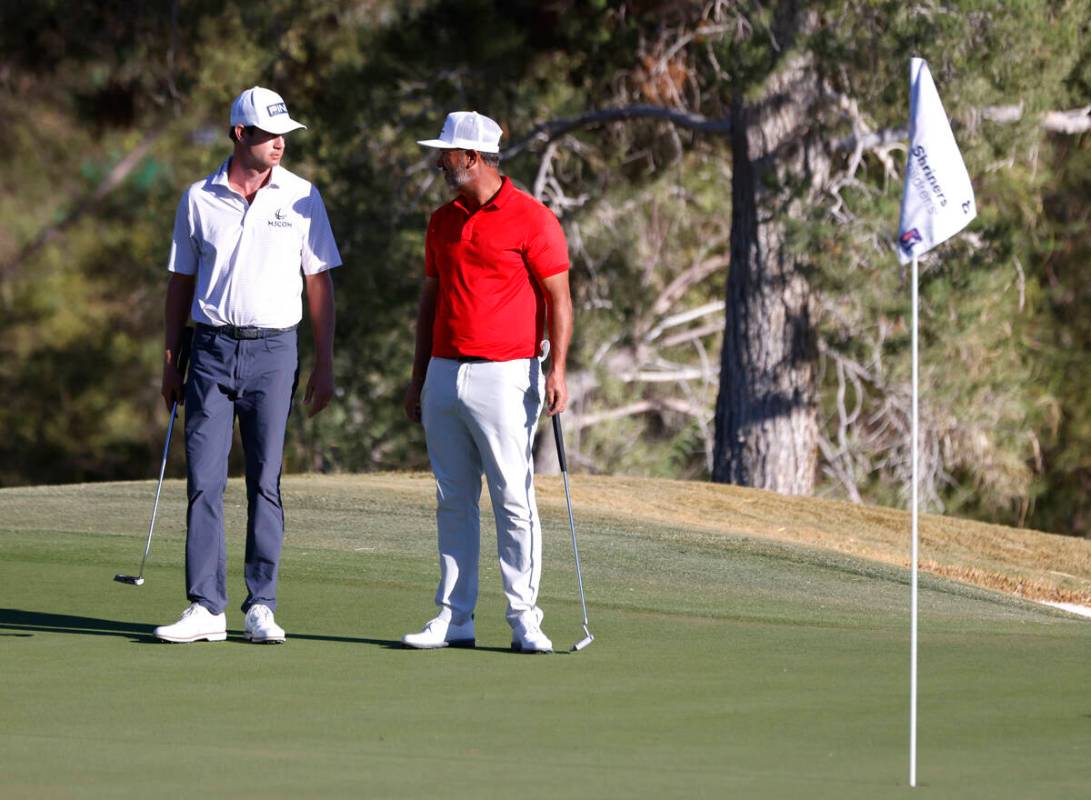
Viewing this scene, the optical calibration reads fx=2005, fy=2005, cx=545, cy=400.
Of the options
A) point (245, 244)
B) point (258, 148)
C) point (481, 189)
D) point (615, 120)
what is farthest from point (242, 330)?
point (615, 120)

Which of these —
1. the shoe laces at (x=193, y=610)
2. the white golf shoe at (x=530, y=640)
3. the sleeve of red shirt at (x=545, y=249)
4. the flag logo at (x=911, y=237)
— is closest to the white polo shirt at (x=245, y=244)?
the sleeve of red shirt at (x=545, y=249)

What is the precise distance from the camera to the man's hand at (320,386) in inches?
323

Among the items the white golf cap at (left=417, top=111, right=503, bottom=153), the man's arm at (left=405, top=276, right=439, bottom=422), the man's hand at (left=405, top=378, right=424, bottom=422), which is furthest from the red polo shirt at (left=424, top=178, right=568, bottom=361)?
the man's hand at (left=405, top=378, right=424, bottom=422)

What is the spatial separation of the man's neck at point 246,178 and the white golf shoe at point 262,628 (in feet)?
5.44

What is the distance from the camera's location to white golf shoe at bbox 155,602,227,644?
7965 millimetres

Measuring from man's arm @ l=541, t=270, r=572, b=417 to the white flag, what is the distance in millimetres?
1935

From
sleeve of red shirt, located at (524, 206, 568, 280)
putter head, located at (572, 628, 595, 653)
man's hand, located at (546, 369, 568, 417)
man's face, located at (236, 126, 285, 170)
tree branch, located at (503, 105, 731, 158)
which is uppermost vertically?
tree branch, located at (503, 105, 731, 158)

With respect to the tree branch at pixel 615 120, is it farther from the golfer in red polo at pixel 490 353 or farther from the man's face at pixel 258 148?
the golfer in red polo at pixel 490 353

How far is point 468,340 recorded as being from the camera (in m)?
7.75

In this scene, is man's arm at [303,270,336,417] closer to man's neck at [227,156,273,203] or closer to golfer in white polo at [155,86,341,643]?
golfer in white polo at [155,86,341,643]

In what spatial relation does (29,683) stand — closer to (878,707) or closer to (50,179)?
(878,707)

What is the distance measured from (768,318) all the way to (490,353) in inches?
552

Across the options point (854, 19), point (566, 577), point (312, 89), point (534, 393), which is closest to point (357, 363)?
point (312, 89)

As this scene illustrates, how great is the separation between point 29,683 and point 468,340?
2080 millimetres
